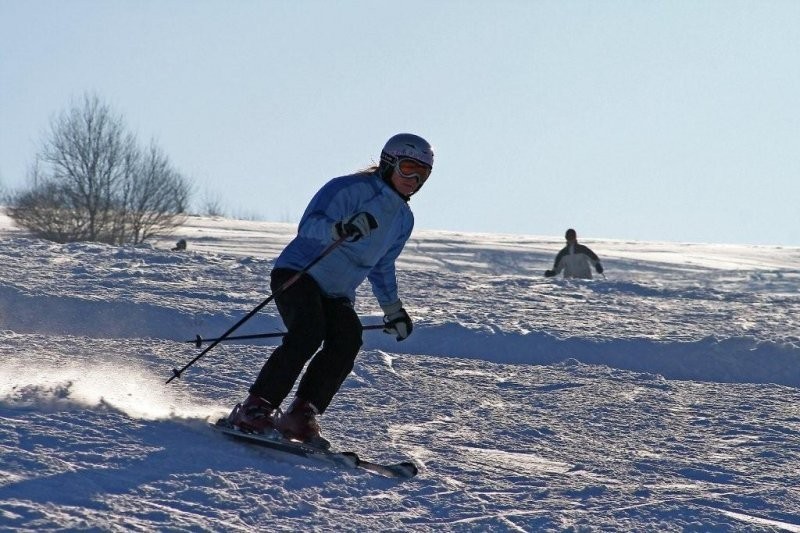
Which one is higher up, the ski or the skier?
the skier

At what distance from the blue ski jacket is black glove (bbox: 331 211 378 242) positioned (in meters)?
0.15

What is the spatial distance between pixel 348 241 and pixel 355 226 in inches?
11.7

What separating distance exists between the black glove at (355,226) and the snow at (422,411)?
0.96 metres

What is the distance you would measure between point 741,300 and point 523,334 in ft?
20.6

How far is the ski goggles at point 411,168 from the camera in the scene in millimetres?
5301

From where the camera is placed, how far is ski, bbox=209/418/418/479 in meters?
4.96

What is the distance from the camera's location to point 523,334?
972 centimetres

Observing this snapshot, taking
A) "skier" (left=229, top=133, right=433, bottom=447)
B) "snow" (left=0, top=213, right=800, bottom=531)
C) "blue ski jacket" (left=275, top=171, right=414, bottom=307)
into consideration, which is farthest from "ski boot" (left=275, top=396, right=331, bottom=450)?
"blue ski jacket" (left=275, top=171, right=414, bottom=307)

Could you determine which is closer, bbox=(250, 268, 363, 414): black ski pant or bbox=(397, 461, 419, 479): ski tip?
bbox=(397, 461, 419, 479): ski tip

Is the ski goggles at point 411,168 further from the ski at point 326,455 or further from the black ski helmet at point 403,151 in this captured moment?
the ski at point 326,455

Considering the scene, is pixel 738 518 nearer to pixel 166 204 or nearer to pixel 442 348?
pixel 442 348

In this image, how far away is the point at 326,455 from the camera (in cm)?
502

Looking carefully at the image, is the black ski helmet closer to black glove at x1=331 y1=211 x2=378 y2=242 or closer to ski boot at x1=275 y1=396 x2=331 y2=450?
black glove at x1=331 y1=211 x2=378 y2=242

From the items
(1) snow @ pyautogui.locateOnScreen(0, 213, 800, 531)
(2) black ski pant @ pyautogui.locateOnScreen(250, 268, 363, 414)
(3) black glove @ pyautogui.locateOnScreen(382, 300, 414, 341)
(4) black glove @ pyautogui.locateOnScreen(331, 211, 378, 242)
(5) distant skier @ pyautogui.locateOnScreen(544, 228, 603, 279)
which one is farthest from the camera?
(5) distant skier @ pyautogui.locateOnScreen(544, 228, 603, 279)
